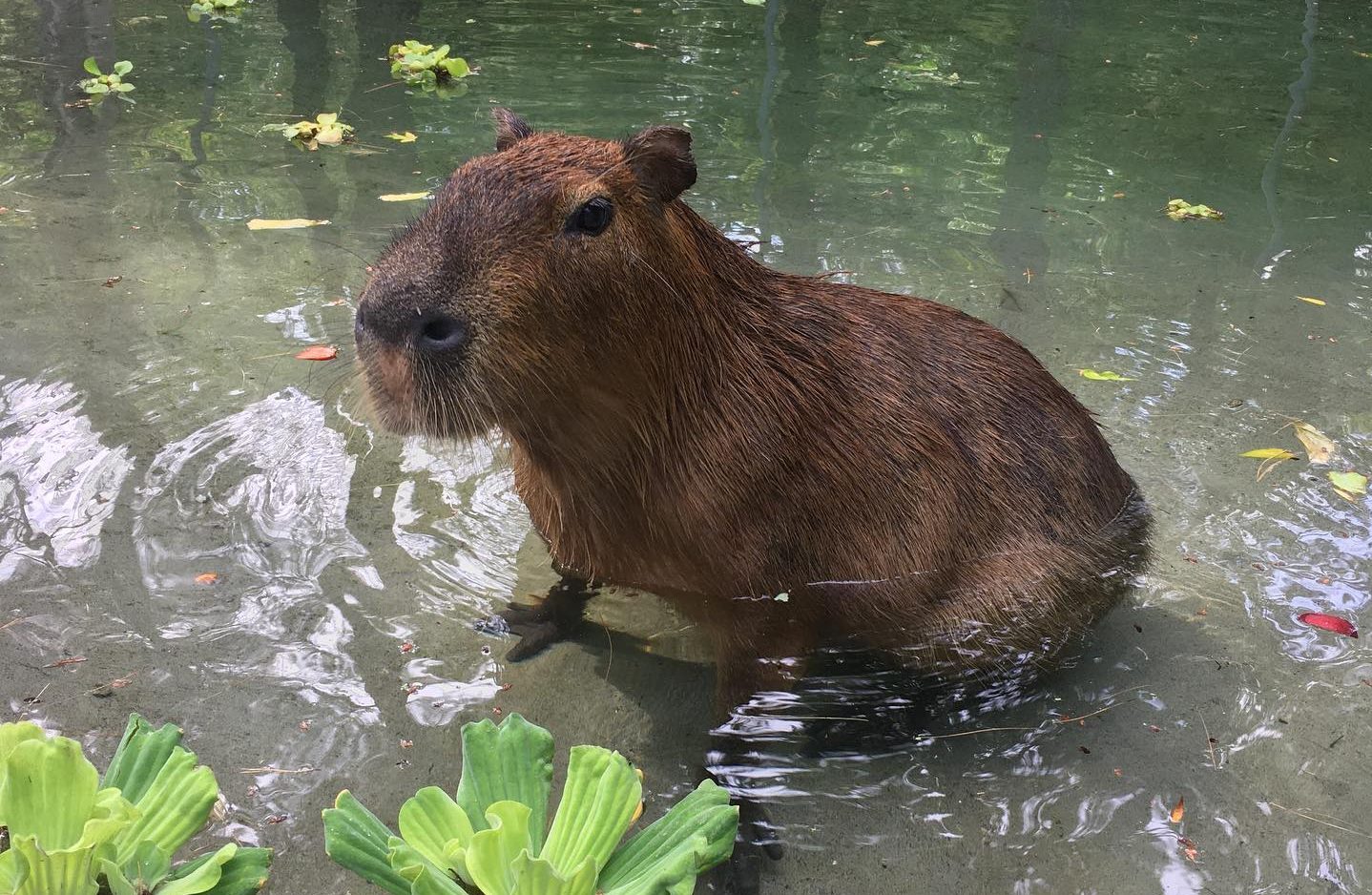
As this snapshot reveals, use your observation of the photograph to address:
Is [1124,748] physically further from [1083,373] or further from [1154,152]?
[1154,152]

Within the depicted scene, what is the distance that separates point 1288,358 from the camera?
4312 millimetres

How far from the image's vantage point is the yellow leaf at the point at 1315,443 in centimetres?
375

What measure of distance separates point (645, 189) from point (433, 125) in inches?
165

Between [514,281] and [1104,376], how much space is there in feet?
8.79

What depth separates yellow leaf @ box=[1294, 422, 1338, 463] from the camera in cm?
375

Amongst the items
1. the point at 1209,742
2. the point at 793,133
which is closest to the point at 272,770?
the point at 1209,742

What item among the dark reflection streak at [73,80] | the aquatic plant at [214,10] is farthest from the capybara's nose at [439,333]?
the aquatic plant at [214,10]

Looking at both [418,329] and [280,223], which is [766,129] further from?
[418,329]

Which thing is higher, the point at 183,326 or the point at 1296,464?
the point at 183,326

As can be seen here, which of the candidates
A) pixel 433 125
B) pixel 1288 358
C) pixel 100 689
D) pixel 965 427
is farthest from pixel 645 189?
pixel 433 125

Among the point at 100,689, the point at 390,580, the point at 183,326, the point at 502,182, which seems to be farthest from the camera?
the point at 183,326

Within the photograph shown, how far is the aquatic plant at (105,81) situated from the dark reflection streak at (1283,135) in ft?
18.9

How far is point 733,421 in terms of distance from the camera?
8.33ft

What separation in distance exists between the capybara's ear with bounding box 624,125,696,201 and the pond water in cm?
75
